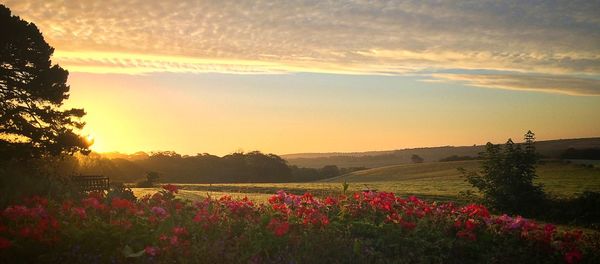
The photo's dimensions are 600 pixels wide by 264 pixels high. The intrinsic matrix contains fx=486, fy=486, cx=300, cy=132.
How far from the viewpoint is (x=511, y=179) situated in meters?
23.5

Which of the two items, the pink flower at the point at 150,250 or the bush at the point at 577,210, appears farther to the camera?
the bush at the point at 577,210

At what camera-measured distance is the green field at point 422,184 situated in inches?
1153

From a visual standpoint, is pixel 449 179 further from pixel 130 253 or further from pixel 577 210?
pixel 130 253

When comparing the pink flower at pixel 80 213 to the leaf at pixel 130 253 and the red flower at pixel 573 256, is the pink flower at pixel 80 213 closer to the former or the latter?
the leaf at pixel 130 253

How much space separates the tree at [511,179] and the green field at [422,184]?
2957 mm

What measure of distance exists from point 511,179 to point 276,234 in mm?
19308

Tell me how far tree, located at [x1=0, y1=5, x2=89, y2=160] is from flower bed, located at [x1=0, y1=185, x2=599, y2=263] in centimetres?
1515

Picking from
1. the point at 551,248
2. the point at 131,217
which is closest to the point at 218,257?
the point at 131,217

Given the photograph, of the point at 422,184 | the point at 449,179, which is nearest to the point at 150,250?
the point at 422,184

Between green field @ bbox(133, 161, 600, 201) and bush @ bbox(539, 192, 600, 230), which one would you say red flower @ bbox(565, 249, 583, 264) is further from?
bush @ bbox(539, 192, 600, 230)

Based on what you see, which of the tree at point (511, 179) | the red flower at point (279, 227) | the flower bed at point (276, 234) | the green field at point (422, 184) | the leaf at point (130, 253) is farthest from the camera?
the green field at point (422, 184)

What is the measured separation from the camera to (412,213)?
880cm

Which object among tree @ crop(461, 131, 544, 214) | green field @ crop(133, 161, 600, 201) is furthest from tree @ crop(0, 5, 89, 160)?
tree @ crop(461, 131, 544, 214)

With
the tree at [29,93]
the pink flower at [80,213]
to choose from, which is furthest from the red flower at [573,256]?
the tree at [29,93]
